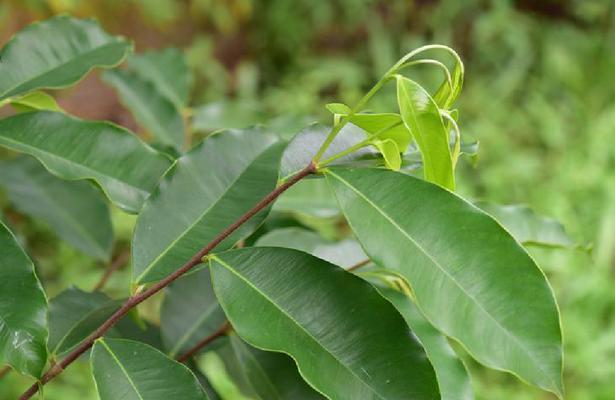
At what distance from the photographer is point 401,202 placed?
50 centimetres

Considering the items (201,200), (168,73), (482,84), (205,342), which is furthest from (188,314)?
(482,84)

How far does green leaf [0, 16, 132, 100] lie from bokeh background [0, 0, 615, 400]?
1308 millimetres

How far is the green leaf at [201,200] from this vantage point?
575 mm

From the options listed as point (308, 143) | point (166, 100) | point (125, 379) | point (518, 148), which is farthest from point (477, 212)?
point (518, 148)

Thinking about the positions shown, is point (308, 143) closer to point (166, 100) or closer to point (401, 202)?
point (401, 202)

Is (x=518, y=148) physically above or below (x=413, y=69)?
below

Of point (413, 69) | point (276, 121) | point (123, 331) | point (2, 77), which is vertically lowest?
point (413, 69)

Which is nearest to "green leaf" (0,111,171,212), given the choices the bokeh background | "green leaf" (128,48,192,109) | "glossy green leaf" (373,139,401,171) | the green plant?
the green plant

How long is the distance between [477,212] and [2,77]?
42cm

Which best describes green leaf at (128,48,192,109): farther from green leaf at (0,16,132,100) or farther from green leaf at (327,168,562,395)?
green leaf at (327,168,562,395)

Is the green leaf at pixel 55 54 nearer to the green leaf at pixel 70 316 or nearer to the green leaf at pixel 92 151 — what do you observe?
the green leaf at pixel 92 151

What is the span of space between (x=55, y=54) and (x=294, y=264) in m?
0.35

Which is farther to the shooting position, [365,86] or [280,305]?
[365,86]

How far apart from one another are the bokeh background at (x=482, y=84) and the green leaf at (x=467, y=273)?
160 centimetres
